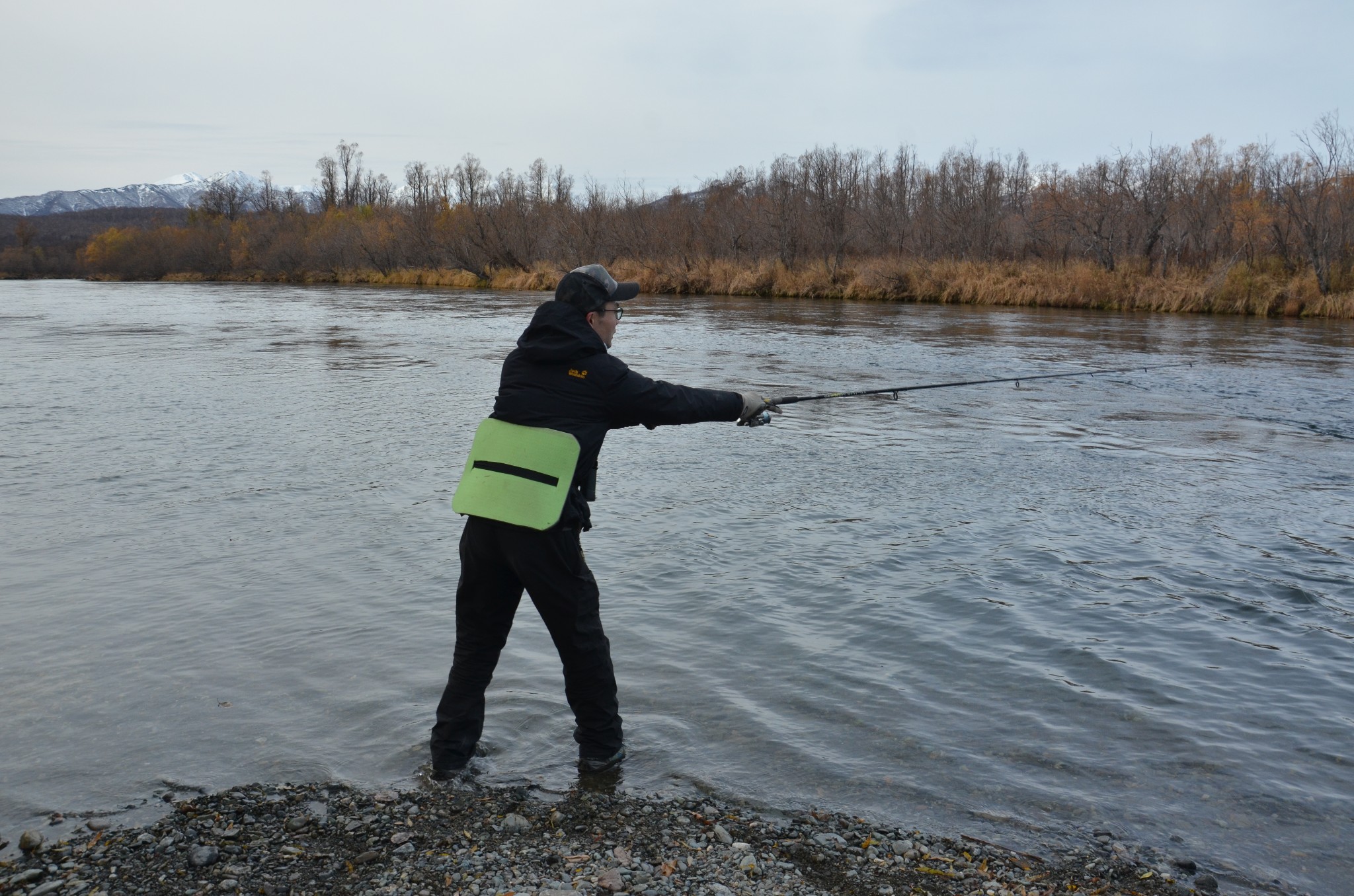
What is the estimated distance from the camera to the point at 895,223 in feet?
139

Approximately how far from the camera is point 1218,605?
6125 mm

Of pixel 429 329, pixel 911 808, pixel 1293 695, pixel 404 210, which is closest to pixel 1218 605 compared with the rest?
pixel 1293 695

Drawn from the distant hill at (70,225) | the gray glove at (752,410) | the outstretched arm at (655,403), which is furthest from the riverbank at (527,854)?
the distant hill at (70,225)

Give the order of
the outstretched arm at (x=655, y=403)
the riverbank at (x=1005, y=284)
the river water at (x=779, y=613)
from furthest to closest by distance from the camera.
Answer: the riverbank at (x=1005, y=284), the river water at (x=779, y=613), the outstretched arm at (x=655, y=403)

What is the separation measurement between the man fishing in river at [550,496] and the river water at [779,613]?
0.35 m

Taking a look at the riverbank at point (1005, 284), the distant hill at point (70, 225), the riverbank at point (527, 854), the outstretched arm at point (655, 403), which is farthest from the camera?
the distant hill at point (70, 225)

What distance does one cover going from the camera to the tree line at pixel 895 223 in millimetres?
31656

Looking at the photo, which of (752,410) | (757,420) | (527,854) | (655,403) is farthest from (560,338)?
(527,854)

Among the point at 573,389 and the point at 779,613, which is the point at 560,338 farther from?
the point at 779,613

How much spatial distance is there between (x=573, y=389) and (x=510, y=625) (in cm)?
95

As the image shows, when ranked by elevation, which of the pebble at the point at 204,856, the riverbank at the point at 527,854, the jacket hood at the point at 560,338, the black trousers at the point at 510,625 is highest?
the jacket hood at the point at 560,338

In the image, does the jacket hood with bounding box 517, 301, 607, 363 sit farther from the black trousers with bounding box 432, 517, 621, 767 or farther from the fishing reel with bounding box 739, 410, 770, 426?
the fishing reel with bounding box 739, 410, 770, 426

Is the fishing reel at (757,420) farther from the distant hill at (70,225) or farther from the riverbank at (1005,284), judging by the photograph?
the distant hill at (70,225)

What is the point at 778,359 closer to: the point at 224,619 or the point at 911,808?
the point at 224,619
